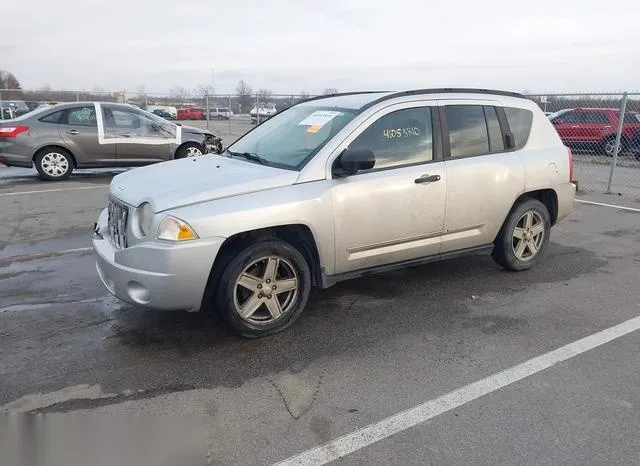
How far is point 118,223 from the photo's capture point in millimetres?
3988

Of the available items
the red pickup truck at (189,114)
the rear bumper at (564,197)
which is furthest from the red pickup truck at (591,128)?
the red pickup truck at (189,114)

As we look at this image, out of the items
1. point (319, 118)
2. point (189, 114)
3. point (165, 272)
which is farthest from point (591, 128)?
point (189, 114)

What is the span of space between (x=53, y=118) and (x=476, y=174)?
9226 millimetres

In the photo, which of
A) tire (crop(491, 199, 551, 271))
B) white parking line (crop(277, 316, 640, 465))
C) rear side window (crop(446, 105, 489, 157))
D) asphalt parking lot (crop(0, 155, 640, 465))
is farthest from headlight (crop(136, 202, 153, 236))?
tire (crop(491, 199, 551, 271))

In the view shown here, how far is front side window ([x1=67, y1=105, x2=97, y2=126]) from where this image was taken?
10.9 m

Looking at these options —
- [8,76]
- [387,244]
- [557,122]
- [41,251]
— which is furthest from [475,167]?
[8,76]

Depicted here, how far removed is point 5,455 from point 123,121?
9720mm

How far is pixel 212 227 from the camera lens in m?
3.59

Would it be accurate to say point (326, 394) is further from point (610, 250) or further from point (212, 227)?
point (610, 250)

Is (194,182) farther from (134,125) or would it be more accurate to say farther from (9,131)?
(9,131)

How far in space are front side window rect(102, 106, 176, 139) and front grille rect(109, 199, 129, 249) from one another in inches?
301

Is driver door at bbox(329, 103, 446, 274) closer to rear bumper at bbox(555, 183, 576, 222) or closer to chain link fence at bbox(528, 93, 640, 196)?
rear bumper at bbox(555, 183, 576, 222)

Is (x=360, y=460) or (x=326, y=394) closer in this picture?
(x=360, y=460)

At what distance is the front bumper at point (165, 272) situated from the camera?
3.53 m
